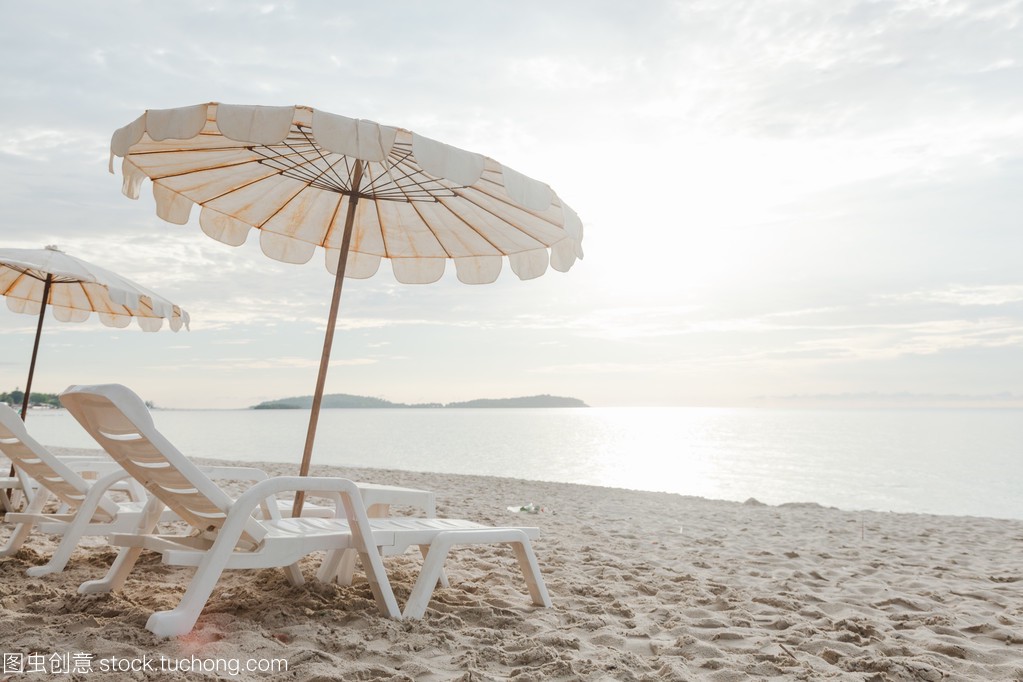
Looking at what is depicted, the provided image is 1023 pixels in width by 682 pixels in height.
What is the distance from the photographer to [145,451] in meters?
2.42

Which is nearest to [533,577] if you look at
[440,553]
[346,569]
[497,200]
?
[440,553]

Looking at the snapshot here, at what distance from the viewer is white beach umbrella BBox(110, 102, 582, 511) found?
272cm

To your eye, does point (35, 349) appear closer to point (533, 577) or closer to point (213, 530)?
point (213, 530)

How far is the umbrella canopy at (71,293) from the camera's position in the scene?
490cm

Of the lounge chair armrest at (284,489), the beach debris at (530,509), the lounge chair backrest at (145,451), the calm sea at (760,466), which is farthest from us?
the calm sea at (760,466)

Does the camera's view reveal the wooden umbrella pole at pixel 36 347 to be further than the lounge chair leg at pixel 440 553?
Yes

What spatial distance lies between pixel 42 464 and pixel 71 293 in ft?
13.5

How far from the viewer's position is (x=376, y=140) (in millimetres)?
2686

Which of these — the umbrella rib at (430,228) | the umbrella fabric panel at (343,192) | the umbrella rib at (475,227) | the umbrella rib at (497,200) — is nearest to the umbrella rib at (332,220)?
the umbrella fabric panel at (343,192)

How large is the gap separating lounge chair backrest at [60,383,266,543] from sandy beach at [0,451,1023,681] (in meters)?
0.46

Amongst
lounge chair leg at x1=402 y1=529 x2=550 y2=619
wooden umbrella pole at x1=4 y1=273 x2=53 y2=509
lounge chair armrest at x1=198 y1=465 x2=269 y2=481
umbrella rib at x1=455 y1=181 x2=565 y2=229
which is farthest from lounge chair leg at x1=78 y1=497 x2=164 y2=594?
wooden umbrella pole at x1=4 y1=273 x2=53 y2=509

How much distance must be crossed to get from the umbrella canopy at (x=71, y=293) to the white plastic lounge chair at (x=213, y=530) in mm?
2761

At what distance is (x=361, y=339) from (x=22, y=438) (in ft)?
138

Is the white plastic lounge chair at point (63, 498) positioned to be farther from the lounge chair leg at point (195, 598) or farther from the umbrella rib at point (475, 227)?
the umbrella rib at point (475, 227)
